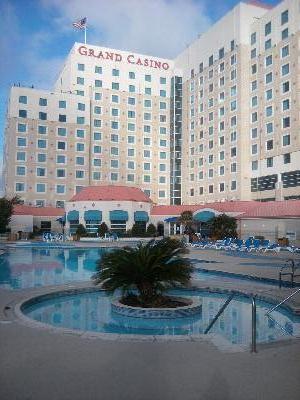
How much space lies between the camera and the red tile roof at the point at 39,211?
183ft

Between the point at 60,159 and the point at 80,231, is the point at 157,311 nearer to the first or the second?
the point at 80,231

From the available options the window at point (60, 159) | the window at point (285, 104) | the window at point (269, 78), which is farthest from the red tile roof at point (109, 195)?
the window at point (269, 78)

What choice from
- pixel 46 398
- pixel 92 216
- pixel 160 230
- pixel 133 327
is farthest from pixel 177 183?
pixel 46 398

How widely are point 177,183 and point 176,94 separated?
1608cm

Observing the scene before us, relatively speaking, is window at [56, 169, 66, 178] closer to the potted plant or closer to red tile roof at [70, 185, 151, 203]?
red tile roof at [70, 185, 151, 203]

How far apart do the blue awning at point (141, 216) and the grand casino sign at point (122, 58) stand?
3079 cm

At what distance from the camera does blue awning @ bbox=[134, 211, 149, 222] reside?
5406 cm

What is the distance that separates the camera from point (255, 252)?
29.4 metres

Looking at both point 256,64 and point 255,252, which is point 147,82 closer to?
point 256,64

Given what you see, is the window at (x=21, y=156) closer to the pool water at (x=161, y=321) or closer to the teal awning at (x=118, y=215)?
the teal awning at (x=118, y=215)

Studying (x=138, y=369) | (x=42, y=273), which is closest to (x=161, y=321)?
(x=138, y=369)

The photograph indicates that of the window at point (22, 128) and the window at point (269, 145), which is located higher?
the window at point (22, 128)

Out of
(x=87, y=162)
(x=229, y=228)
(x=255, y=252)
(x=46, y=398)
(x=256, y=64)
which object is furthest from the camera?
(x=87, y=162)

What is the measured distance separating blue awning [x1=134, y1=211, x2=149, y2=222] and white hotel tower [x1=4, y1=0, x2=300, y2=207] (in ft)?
40.0
